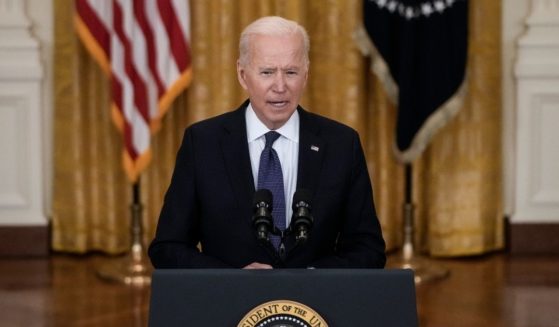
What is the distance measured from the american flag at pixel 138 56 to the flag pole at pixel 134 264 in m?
0.22

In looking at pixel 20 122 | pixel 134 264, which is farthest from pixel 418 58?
pixel 20 122

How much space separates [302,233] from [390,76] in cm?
399

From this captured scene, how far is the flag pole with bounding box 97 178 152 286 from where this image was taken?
233 inches

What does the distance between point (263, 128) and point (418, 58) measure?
11.2 ft

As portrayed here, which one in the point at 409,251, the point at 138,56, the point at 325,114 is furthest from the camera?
the point at 325,114

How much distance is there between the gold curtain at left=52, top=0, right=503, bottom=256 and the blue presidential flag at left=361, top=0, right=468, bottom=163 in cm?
24

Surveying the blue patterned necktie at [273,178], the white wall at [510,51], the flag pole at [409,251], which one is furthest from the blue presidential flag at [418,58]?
the blue patterned necktie at [273,178]

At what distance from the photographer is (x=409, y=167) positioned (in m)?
6.18

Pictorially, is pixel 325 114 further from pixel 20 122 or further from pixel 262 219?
pixel 262 219

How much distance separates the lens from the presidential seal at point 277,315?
2.05 meters

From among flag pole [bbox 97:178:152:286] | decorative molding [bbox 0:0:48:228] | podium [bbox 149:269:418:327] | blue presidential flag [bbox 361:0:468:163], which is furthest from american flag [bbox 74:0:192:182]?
podium [bbox 149:269:418:327]

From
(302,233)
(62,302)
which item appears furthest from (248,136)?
(62,302)

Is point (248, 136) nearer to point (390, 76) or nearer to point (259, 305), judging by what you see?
point (259, 305)

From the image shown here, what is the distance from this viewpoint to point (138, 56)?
591 cm
